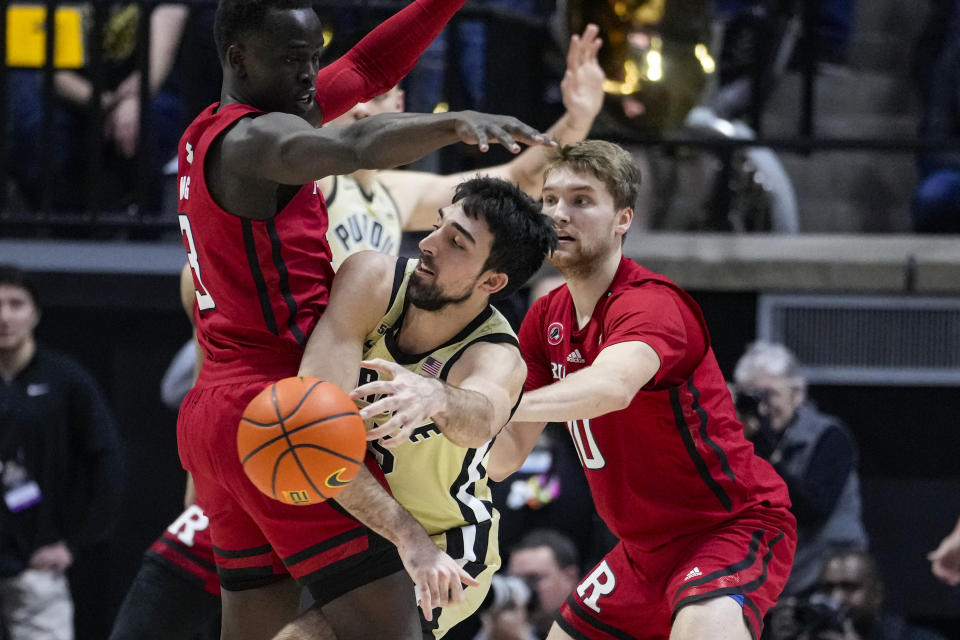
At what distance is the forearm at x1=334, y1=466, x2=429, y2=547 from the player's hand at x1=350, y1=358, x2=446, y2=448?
0.79 feet

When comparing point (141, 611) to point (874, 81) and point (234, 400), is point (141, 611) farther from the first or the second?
point (874, 81)

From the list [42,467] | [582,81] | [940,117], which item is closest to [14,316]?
[42,467]

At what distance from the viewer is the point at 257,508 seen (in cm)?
379

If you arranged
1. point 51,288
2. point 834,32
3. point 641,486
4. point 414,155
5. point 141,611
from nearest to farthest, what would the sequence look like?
point 414,155, point 641,486, point 141,611, point 51,288, point 834,32

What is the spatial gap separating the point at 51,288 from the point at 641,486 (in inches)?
152

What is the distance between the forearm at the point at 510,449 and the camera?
14.6 feet

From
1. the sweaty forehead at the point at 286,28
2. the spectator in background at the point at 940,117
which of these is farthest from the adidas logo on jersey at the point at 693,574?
the spectator in background at the point at 940,117

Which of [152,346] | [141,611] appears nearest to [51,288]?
[152,346]

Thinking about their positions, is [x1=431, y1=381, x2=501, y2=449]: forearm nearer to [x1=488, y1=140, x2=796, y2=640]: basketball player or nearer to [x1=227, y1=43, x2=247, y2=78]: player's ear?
[x1=488, y1=140, x2=796, y2=640]: basketball player

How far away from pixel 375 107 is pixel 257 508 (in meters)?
1.90

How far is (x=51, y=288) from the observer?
736cm

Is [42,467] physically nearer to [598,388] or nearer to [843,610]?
[843,610]

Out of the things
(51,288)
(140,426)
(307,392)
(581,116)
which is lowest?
(140,426)

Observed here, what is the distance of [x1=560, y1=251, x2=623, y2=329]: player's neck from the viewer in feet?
14.7
